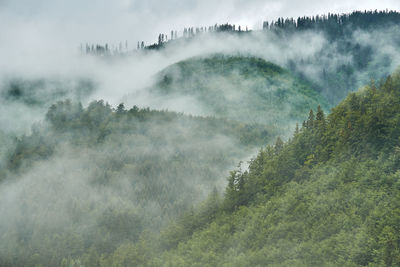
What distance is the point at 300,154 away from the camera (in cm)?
15738

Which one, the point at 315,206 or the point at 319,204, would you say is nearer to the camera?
the point at 315,206

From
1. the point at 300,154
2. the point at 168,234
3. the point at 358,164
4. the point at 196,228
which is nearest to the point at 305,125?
the point at 300,154

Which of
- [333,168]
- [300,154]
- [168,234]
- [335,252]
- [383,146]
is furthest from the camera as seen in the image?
[168,234]

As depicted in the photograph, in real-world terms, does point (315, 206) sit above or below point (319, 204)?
below

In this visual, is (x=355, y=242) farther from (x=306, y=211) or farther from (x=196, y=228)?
(x=196, y=228)

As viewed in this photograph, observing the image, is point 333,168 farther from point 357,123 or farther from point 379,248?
point 379,248

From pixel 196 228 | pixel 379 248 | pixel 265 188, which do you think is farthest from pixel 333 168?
pixel 196 228

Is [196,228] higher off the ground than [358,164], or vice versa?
[358,164]

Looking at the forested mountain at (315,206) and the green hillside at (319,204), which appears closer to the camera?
the green hillside at (319,204)

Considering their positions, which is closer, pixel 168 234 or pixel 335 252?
pixel 335 252

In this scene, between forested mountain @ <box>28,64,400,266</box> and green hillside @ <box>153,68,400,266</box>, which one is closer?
green hillside @ <box>153,68,400,266</box>

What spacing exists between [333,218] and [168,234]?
89255 millimetres

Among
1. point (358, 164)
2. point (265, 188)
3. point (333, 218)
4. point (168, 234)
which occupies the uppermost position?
point (358, 164)

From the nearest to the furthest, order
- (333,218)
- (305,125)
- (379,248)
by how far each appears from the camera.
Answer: (379,248), (333,218), (305,125)
